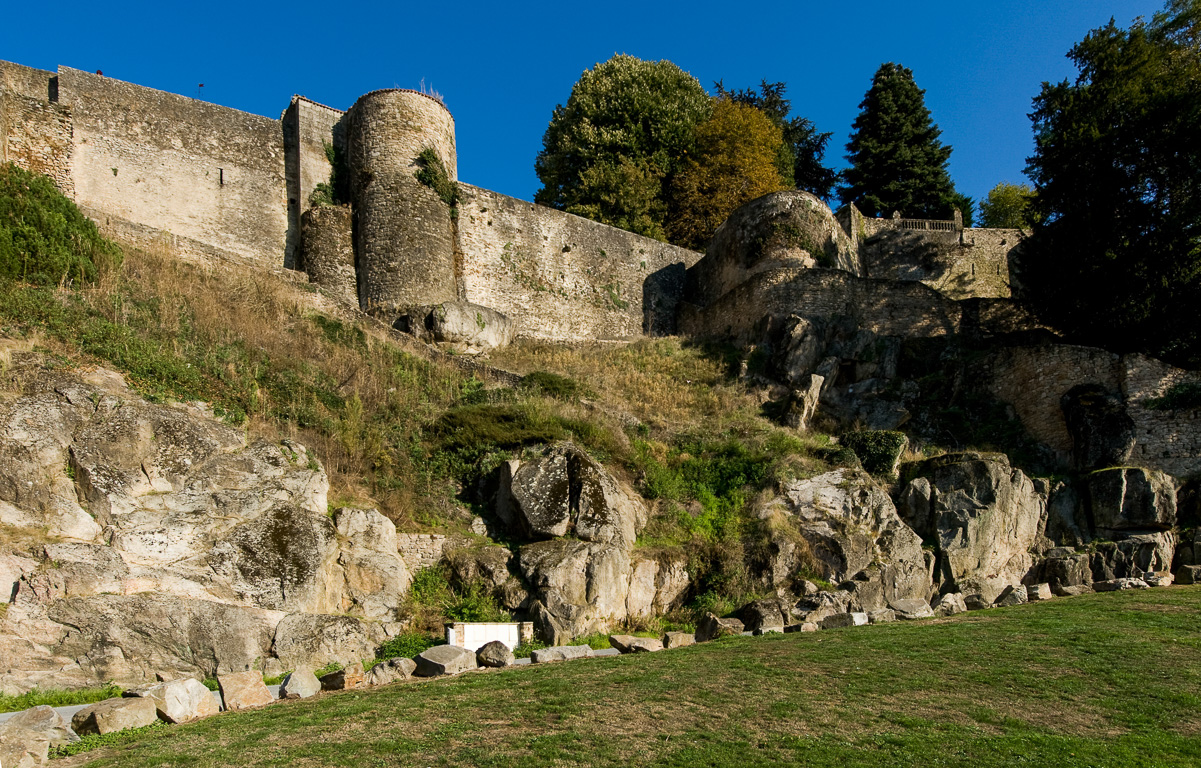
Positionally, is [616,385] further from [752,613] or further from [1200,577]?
[1200,577]

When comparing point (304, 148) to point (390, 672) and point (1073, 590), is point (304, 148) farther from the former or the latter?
point (1073, 590)

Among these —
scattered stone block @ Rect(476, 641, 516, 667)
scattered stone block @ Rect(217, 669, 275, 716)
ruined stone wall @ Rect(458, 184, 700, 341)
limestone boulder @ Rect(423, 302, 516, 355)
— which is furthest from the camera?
ruined stone wall @ Rect(458, 184, 700, 341)

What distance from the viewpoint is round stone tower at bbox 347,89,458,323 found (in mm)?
21062

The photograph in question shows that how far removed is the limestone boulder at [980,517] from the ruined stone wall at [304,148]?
15.9 metres

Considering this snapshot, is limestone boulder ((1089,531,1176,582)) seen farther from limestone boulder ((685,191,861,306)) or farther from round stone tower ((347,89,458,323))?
round stone tower ((347,89,458,323))

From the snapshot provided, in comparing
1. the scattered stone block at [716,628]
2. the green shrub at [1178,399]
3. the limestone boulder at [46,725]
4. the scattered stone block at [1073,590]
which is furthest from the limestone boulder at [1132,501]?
the limestone boulder at [46,725]

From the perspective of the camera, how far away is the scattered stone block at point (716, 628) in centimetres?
1191

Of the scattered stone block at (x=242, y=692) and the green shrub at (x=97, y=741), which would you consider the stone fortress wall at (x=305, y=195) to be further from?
the green shrub at (x=97, y=741)

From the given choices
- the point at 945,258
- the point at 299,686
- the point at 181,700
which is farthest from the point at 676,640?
the point at 945,258

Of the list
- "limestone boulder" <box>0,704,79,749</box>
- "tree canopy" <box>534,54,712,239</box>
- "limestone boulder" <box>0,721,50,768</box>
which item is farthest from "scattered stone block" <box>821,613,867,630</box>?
"tree canopy" <box>534,54,712,239</box>

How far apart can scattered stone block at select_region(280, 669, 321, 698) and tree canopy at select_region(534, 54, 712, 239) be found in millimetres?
22291

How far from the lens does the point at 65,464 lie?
10.0m

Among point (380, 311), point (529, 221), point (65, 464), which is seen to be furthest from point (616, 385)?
point (65, 464)

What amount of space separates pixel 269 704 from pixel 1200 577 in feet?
46.3
